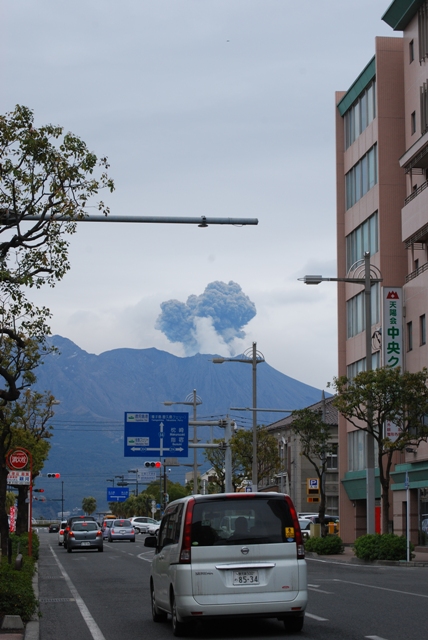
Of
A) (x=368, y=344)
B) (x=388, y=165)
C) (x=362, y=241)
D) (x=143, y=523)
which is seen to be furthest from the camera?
(x=143, y=523)

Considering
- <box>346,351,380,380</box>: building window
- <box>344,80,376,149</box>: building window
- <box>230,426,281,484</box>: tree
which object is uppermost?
<box>344,80,376,149</box>: building window

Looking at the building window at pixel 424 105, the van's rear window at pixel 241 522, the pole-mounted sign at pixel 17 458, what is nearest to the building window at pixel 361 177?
the building window at pixel 424 105

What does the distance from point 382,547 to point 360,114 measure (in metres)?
28.0

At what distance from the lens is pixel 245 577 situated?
1209 centimetres

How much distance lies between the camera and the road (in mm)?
12672

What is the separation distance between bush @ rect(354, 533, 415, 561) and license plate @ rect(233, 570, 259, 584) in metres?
21.1

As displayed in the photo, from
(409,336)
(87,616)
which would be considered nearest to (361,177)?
(409,336)

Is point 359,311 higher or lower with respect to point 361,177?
lower

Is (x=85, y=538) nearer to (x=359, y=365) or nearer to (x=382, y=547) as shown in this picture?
(x=359, y=365)

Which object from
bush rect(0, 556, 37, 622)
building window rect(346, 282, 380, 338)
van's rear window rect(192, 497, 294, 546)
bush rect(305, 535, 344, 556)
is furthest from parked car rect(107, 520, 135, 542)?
van's rear window rect(192, 497, 294, 546)

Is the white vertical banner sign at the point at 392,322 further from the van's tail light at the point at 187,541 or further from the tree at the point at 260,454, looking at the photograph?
the van's tail light at the point at 187,541

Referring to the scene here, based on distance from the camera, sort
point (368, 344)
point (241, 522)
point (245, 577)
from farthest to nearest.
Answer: point (368, 344) < point (241, 522) < point (245, 577)

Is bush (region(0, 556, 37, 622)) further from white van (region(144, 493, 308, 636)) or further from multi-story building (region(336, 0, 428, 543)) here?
multi-story building (region(336, 0, 428, 543))

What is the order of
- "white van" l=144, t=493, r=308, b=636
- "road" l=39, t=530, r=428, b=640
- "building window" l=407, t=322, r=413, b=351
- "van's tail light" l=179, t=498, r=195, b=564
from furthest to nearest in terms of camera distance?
1. "building window" l=407, t=322, r=413, b=351
2. "road" l=39, t=530, r=428, b=640
3. "van's tail light" l=179, t=498, r=195, b=564
4. "white van" l=144, t=493, r=308, b=636
